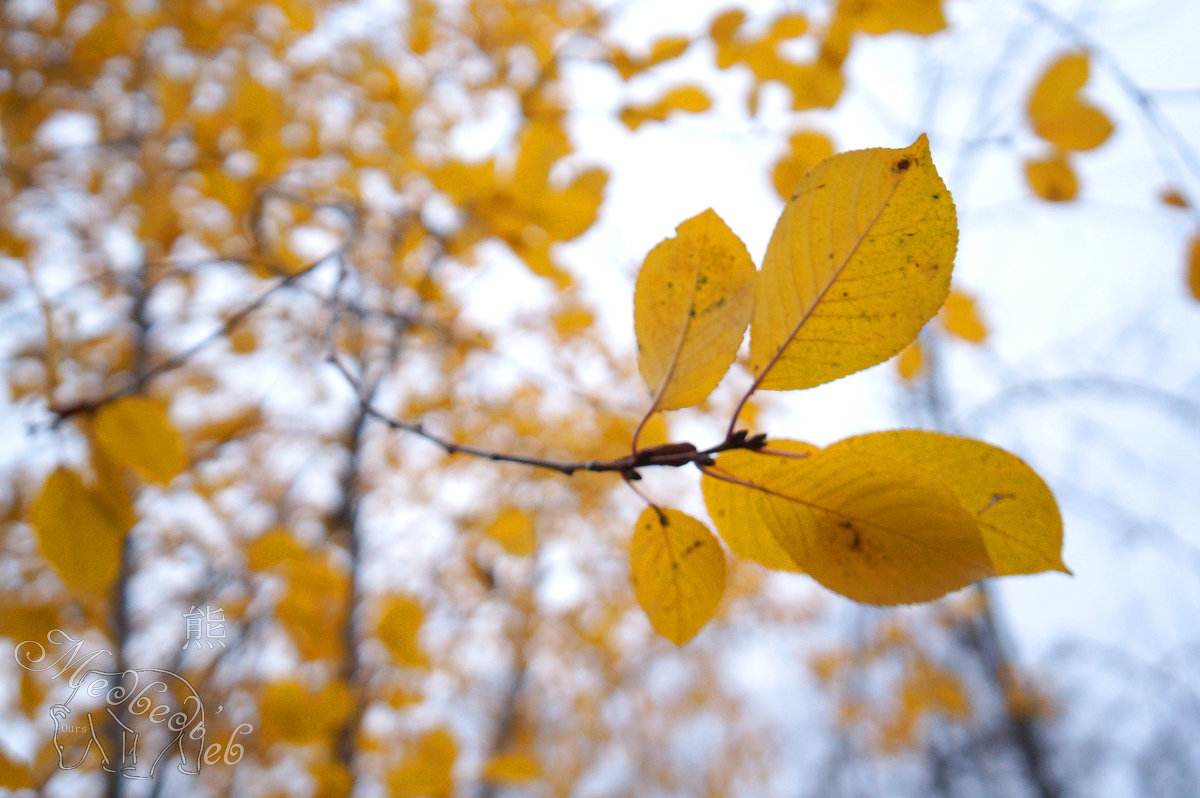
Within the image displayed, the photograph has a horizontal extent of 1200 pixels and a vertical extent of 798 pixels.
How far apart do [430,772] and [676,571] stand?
77cm

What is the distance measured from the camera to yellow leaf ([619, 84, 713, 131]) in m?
0.68

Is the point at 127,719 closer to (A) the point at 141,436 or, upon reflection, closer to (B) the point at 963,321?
(A) the point at 141,436

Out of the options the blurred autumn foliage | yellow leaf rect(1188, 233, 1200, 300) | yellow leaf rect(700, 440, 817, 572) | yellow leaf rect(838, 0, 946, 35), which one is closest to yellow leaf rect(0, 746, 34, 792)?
the blurred autumn foliage

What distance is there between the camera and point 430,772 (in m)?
0.83

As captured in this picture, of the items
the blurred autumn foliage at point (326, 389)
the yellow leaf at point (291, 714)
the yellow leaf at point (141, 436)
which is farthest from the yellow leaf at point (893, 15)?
the yellow leaf at point (291, 714)

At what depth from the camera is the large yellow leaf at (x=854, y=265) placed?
0.20 metres

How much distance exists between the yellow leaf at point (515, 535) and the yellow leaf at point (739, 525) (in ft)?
1.65

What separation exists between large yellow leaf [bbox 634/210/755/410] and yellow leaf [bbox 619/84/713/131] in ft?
1.67

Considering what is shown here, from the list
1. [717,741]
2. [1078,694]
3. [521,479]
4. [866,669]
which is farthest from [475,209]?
[717,741]

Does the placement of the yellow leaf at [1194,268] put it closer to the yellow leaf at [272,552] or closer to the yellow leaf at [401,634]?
Result: the yellow leaf at [401,634]

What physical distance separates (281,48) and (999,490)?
1.65 metres

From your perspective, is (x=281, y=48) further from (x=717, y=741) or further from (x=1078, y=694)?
(x=717, y=741)

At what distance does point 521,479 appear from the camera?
139 cm

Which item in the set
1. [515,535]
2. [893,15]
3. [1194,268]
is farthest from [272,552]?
[1194,268]
